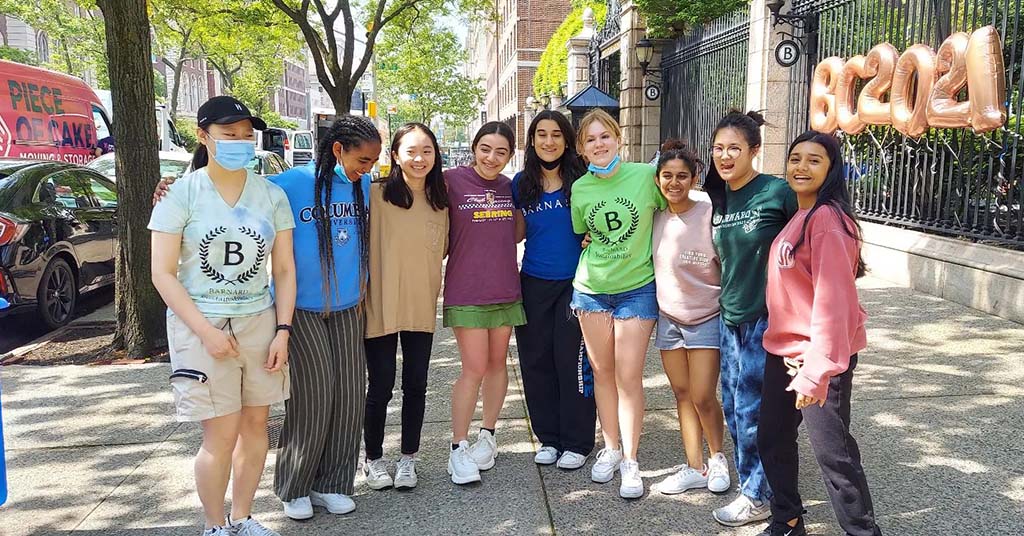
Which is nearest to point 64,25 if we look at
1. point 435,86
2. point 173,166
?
point 173,166

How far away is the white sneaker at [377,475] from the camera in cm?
363

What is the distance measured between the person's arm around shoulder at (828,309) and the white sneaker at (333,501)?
6.62 ft

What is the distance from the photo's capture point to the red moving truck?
1369 cm

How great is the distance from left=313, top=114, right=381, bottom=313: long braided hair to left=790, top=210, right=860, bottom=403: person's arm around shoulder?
6.10ft

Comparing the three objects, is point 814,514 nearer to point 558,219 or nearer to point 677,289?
point 677,289

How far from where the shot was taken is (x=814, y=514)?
3289 mm

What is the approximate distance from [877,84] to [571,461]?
6543 millimetres

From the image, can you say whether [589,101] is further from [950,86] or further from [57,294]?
[57,294]

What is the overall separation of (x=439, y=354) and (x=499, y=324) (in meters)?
2.60

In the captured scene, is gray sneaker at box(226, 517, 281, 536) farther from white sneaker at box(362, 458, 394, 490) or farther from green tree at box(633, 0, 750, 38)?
green tree at box(633, 0, 750, 38)

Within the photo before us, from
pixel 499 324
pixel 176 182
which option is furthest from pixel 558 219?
pixel 176 182

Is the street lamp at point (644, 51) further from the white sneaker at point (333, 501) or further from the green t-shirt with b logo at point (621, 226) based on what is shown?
the white sneaker at point (333, 501)

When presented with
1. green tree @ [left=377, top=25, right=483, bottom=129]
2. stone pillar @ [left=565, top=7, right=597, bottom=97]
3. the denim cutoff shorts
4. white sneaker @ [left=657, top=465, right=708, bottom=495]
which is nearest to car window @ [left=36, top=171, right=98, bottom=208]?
the denim cutoff shorts

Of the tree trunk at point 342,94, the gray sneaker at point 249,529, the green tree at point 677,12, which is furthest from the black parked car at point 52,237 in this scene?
the green tree at point 677,12
